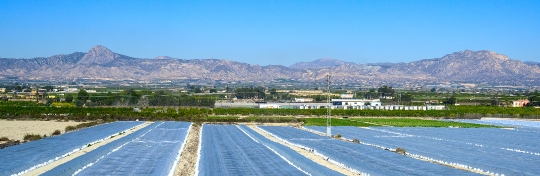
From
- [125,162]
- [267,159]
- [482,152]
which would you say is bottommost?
[482,152]

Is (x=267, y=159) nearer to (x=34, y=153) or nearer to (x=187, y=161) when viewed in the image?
(x=187, y=161)

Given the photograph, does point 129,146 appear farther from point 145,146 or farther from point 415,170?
point 415,170

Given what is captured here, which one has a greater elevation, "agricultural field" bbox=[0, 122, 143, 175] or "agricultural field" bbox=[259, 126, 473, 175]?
"agricultural field" bbox=[0, 122, 143, 175]

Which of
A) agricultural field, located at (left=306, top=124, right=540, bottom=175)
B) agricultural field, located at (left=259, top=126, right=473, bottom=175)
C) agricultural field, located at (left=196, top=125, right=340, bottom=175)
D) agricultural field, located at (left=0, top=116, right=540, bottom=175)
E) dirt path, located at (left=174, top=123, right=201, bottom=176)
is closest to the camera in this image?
agricultural field, located at (left=196, top=125, right=340, bottom=175)

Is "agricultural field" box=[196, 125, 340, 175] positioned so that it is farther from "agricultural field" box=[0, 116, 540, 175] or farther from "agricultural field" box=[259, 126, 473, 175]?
"agricultural field" box=[259, 126, 473, 175]

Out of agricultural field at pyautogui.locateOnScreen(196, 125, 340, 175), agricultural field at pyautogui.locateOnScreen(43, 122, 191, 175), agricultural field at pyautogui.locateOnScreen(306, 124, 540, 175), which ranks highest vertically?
agricultural field at pyautogui.locateOnScreen(43, 122, 191, 175)

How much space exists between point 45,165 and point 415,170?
10918mm

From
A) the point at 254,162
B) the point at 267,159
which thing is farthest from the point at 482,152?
the point at 254,162

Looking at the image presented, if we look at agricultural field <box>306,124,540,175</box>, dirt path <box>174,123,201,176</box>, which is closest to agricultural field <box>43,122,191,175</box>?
dirt path <box>174,123,201,176</box>

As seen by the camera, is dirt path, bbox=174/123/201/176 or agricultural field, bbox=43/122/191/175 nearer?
agricultural field, bbox=43/122/191/175

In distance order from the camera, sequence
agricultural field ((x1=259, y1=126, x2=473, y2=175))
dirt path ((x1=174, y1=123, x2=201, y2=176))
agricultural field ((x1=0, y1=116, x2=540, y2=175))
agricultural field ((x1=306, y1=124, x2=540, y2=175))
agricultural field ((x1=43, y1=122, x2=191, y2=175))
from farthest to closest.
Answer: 1. agricultural field ((x1=306, y1=124, x2=540, y2=175))
2. agricultural field ((x1=259, y1=126, x2=473, y2=175))
3. dirt path ((x1=174, y1=123, x2=201, y2=176))
4. agricultural field ((x1=0, y1=116, x2=540, y2=175))
5. agricultural field ((x1=43, y1=122, x2=191, y2=175))

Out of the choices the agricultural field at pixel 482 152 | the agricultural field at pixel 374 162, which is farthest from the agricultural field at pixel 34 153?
the agricultural field at pixel 482 152

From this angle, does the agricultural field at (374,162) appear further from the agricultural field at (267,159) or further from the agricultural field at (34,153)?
the agricultural field at (34,153)

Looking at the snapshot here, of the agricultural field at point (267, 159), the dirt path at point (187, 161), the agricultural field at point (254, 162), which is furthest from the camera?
the dirt path at point (187, 161)
